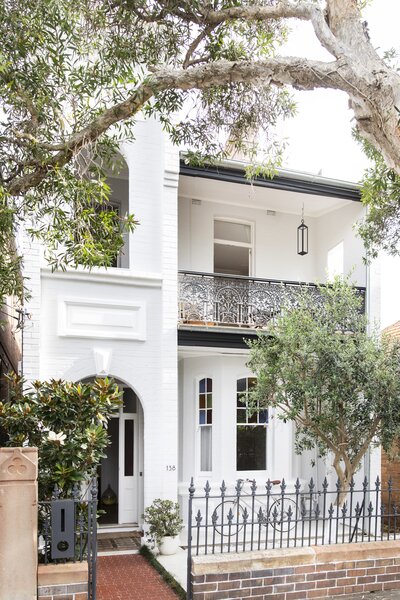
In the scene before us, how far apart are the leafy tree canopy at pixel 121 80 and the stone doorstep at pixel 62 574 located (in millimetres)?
3094

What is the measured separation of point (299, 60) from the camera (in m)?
5.89

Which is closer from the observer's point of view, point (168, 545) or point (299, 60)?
point (299, 60)

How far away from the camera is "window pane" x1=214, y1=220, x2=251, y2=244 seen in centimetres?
1344

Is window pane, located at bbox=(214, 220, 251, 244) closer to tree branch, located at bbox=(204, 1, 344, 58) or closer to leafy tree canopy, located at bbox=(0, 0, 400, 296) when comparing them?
leafy tree canopy, located at bbox=(0, 0, 400, 296)

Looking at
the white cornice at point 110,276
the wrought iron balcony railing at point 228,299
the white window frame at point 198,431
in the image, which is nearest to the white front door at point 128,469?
the white window frame at point 198,431

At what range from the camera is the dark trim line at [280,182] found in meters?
11.3

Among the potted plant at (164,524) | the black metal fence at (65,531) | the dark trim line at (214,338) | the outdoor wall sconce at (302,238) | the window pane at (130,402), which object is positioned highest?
the outdoor wall sconce at (302,238)

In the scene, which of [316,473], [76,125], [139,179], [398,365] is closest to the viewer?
[76,125]

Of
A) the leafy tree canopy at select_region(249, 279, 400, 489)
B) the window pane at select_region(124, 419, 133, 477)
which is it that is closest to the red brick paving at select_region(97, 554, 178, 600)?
the window pane at select_region(124, 419, 133, 477)

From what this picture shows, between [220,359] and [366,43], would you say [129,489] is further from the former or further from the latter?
[366,43]

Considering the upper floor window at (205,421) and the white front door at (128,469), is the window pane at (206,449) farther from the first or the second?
the white front door at (128,469)

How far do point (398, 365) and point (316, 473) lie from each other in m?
5.12

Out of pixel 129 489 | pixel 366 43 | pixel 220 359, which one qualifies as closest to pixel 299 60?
pixel 366 43

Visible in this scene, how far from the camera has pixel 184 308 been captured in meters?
11.5
